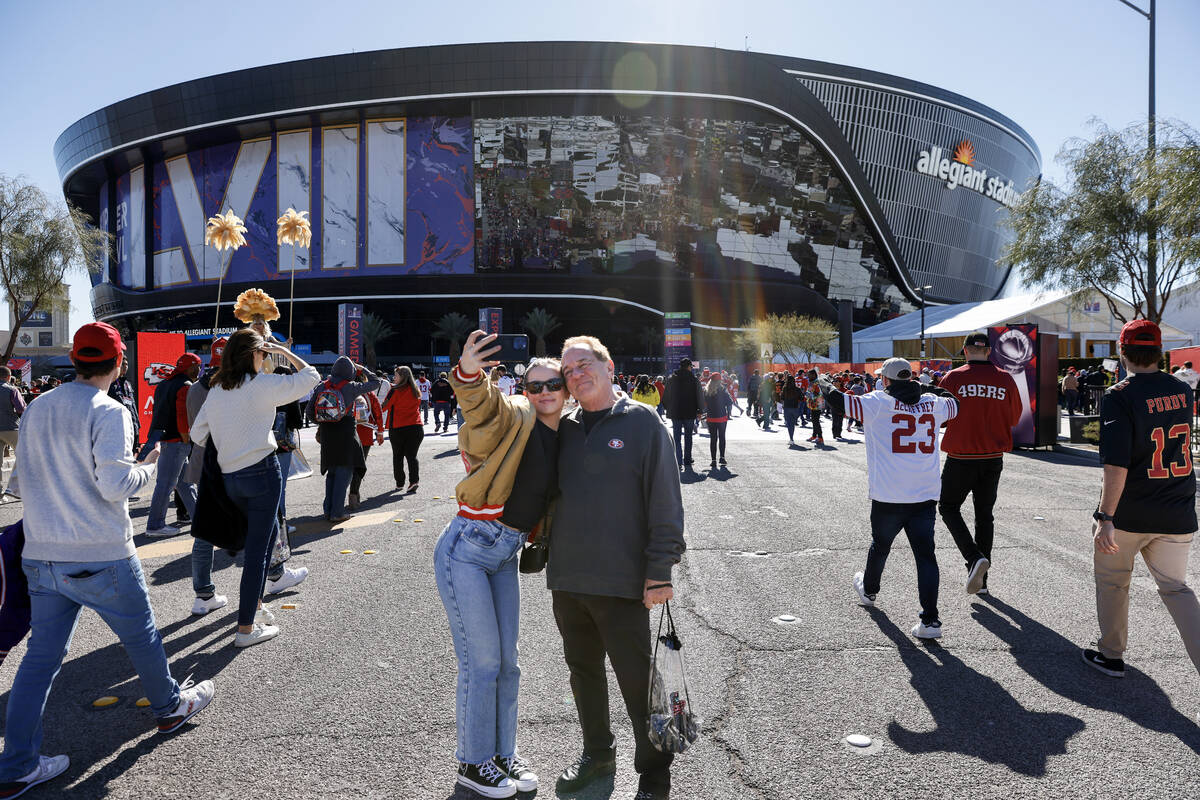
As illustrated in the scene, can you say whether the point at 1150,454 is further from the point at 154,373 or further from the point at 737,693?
the point at 154,373

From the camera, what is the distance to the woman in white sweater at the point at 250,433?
4.07 meters

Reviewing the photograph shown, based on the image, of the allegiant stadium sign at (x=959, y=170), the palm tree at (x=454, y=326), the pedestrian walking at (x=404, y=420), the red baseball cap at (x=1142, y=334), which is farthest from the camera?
the allegiant stadium sign at (x=959, y=170)

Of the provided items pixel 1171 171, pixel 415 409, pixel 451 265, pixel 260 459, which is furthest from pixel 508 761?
pixel 451 265

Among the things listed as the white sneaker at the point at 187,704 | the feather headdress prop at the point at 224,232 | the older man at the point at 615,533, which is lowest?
the white sneaker at the point at 187,704

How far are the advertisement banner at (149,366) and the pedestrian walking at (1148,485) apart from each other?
47.5 ft

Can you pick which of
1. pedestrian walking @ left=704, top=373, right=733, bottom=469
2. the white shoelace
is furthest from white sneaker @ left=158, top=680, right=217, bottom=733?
pedestrian walking @ left=704, top=373, right=733, bottom=469

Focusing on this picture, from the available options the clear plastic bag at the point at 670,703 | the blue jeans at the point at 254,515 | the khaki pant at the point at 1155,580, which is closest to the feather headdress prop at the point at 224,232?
the blue jeans at the point at 254,515

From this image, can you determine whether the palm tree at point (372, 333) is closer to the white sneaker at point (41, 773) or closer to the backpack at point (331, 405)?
the backpack at point (331, 405)

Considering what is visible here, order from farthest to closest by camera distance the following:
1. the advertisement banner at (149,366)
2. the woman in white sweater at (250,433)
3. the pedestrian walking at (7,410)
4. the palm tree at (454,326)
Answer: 1. the palm tree at (454,326)
2. the advertisement banner at (149,366)
3. the pedestrian walking at (7,410)
4. the woman in white sweater at (250,433)

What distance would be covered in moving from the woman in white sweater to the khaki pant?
454 cm

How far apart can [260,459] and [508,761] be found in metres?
2.44

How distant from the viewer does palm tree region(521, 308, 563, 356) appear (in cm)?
6412

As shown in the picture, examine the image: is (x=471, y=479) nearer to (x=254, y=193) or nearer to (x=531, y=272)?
(x=531, y=272)

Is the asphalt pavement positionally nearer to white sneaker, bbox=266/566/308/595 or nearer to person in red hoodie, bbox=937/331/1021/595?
white sneaker, bbox=266/566/308/595
